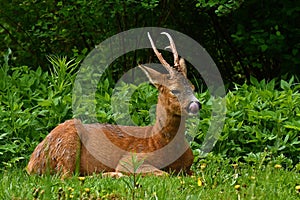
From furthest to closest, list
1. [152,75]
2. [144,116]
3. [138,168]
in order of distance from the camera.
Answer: [144,116], [152,75], [138,168]

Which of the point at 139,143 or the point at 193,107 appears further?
the point at 139,143

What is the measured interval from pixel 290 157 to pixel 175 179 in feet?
7.13

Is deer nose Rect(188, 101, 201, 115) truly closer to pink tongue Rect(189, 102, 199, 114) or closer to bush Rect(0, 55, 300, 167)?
pink tongue Rect(189, 102, 199, 114)

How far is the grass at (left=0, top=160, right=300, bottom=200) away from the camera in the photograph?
4.29m

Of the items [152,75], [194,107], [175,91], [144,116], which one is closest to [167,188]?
[194,107]

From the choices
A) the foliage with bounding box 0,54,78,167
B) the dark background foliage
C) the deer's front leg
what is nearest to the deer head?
the deer's front leg

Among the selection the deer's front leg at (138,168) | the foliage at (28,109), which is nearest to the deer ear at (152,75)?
the deer's front leg at (138,168)

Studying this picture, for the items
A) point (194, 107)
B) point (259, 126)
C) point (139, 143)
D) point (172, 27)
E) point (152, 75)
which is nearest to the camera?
point (194, 107)

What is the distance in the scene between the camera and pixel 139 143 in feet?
20.5

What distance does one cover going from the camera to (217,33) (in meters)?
12.2

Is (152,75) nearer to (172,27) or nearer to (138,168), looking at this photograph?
(138,168)

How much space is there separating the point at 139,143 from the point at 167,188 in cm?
162

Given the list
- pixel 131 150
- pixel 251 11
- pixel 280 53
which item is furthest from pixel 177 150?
pixel 251 11

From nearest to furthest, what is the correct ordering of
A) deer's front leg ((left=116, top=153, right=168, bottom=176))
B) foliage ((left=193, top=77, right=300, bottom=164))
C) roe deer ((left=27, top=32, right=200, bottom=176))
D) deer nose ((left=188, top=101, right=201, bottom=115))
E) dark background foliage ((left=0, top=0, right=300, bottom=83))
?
deer nose ((left=188, top=101, right=201, bottom=115))
deer's front leg ((left=116, top=153, right=168, bottom=176))
roe deer ((left=27, top=32, right=200, bottom=176))
foliage ((left=193, top=77, right=300, bottom=164))
dark background foliage ((left=0, top=0, right=300, bottom=83))
